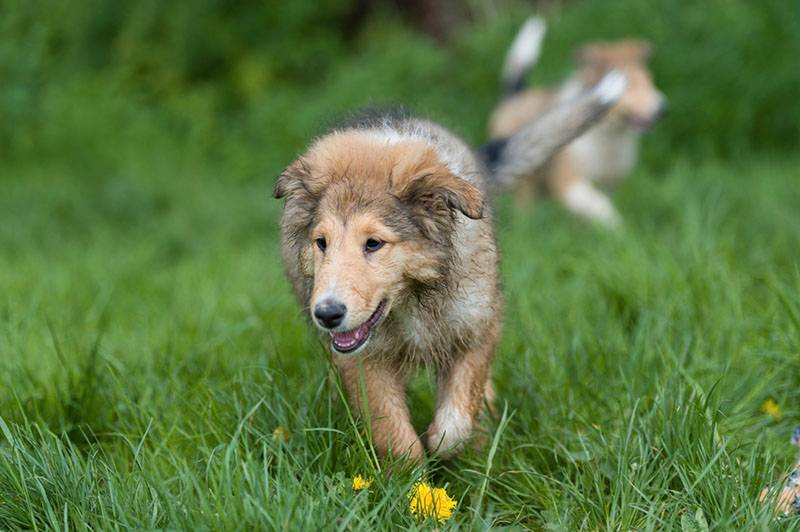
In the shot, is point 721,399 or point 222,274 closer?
point 721,399

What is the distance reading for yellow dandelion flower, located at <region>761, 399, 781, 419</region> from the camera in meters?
3.28

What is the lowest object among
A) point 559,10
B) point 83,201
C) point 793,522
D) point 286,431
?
point 793,522

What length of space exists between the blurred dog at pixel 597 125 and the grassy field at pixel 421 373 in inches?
13.7

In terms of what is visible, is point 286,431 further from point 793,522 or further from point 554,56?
point 554,56

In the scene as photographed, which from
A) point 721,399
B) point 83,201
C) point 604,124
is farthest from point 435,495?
point 83,201

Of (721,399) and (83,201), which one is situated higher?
(83,201)

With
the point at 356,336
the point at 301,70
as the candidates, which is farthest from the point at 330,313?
the point at 301,70

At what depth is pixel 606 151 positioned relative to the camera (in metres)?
7.68

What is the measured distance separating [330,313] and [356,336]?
0.73ft

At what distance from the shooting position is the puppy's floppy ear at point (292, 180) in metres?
3.00

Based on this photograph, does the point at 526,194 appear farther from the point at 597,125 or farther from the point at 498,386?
the point at 498,386

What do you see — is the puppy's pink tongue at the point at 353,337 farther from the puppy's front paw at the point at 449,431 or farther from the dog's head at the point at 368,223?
the puppy's front paw at the point at 449,431

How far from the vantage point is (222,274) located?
233 inches

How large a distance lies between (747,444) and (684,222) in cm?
294
